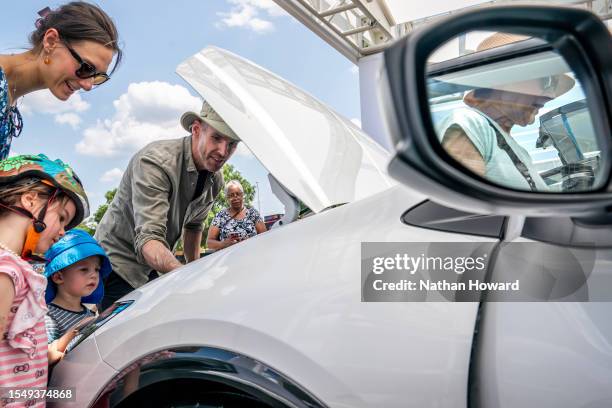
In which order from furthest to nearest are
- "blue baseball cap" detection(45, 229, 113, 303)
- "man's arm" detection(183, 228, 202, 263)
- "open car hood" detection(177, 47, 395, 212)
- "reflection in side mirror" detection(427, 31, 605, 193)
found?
"man's arm" detection(183, 228, 202, 263) < "blue baseball cap" detection(45, 229, 113, 303) < "open car hood" detection(177, 47, 395, 212) < "reflection in side mirror" detection(427, 31, 605, 193)

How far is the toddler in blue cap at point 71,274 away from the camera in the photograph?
2.20 m

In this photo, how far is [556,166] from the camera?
0.78m

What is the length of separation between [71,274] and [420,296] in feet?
6.54

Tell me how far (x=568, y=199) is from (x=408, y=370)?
0.42 meters

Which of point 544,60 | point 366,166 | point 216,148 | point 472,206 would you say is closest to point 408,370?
point 472,206

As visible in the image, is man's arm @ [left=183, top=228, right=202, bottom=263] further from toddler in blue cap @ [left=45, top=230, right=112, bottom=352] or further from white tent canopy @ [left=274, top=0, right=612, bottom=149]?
white tent canopy @ [left=274, top=0, right=612, bottom=149]

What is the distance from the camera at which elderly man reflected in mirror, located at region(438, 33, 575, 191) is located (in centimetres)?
71

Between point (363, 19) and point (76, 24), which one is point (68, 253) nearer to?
point (76, 24)

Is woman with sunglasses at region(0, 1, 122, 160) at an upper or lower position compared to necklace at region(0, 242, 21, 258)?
upper

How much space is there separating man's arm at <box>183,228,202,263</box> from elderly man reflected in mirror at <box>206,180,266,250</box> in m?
1.01

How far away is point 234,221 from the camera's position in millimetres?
4391

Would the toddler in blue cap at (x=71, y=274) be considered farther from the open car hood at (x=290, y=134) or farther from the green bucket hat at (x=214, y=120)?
the open car hood at (x=290, y=134)

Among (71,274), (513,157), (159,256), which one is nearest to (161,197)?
(159,256)

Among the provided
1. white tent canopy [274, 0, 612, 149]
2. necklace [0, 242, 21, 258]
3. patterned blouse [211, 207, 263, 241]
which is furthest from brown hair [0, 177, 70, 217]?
white tent canopy [274, 0, 612, 149]
